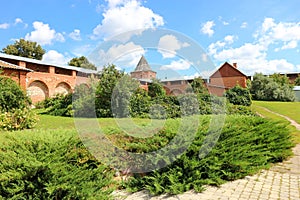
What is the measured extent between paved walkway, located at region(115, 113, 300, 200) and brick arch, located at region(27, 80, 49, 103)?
20.5 metres

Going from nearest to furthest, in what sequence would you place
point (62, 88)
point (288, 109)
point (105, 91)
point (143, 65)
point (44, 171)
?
point (44, 171)
point (143, 65)
point (105, 91)
point (288, 109)
point (62, 88)

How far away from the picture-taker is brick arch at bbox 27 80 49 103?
2152 cm

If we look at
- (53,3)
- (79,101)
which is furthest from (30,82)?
(53,3)

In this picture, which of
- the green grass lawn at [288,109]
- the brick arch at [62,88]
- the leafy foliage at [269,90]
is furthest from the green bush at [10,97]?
the leafy foliage at [269,90]

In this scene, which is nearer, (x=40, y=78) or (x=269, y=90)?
(x=40, y=78)

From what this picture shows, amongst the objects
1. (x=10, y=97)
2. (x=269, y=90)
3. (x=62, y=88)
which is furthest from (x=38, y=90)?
(x=269, y=90)

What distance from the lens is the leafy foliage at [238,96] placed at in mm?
20594

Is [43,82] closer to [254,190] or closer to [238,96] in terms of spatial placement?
[238,96]

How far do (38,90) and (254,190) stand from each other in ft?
74.1

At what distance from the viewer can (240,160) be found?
4.60 m

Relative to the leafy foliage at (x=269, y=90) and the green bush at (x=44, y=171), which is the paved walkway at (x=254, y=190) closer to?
the green bush at (x=44, y=171)

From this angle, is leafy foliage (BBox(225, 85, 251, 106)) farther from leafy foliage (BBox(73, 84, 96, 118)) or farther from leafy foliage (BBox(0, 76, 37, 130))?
leafy foliage (BBox(0, 76, 37, 130))

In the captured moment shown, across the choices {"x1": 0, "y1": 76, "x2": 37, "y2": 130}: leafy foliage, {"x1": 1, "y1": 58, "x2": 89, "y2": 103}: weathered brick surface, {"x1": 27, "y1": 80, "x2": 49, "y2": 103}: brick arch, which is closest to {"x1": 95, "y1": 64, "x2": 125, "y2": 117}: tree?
{"x1": 0, "y1": 76, "x2": 37, "y2": 130}: leafy foliage

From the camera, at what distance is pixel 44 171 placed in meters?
3.09
